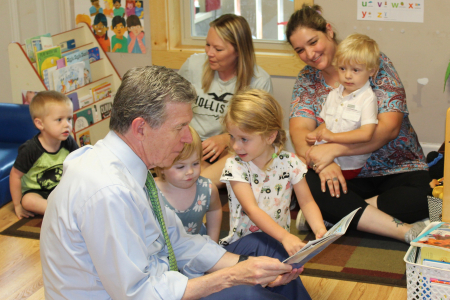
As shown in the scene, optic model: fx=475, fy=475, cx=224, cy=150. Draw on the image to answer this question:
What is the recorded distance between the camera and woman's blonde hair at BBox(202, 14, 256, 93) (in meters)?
2.69

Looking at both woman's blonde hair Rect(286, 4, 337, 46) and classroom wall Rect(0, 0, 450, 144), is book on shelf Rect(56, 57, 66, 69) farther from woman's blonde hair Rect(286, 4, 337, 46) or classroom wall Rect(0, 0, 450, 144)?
classroom wall Rect(0, 0, 450, 144)

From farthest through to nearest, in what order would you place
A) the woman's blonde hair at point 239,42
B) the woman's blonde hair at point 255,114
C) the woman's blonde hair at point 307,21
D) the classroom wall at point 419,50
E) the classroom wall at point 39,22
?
the classroom wall at point 39,22
the classroom wall at point 419,50
the woman's blonde hair at point 239,42
the woman's blonde hair at point 307,21
the woman's blonde hair at point 255,114

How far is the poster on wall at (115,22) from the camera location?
12.2ft

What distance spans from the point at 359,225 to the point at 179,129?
1376 millimetres

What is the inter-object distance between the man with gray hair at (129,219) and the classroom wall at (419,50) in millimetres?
2221

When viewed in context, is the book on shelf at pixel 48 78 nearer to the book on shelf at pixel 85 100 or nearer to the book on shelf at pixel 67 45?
the book on shelf at pixel 85 100

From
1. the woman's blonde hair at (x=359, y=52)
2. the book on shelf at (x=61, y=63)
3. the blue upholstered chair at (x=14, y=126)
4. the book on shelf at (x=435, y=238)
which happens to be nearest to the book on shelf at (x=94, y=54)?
the book on shelf at (x=61, y=63)

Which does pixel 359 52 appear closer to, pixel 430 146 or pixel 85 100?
pixel 430 146

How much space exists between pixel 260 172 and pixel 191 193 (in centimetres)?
30

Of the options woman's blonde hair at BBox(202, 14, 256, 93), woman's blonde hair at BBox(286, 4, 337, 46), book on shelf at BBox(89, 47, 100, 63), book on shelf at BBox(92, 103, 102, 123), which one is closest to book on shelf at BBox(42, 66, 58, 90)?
book on shelf at BBox(92, 103, 102, 123)

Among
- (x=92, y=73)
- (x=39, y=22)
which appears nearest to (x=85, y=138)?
(x=92, y=73)

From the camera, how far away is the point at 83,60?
3.58m

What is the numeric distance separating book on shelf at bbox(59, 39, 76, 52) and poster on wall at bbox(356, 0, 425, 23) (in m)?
2.10

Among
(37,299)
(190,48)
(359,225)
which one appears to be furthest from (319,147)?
(190,48)
